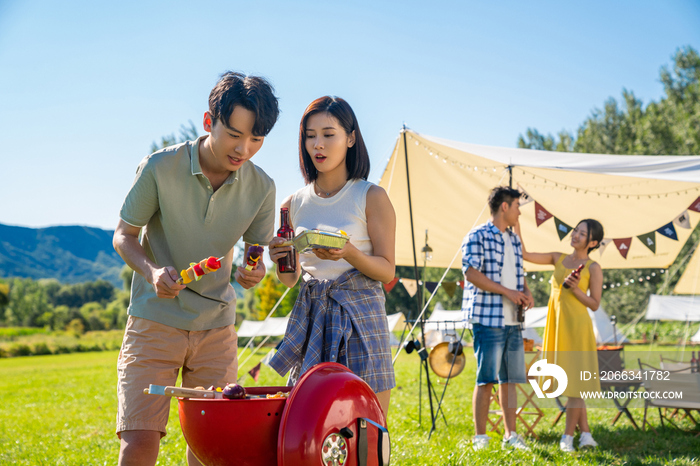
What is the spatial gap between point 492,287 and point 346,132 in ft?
8.08

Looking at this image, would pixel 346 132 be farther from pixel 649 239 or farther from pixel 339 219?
pixel 649 239

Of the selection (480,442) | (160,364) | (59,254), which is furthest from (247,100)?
(59,254)

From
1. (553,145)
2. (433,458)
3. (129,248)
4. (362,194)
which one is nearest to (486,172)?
(433,458)

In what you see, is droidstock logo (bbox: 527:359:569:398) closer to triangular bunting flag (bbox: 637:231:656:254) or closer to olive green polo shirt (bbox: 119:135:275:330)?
triangular bunting flag (bbox: 637:231:656:254)

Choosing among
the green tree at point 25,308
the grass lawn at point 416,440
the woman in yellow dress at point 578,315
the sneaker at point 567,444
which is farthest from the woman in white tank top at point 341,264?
the green tree at point 25,308

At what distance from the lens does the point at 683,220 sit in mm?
6539

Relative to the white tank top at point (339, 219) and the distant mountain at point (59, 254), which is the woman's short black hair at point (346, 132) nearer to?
the white tank top at point (339, 219)

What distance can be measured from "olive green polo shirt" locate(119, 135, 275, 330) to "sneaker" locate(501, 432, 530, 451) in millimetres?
2893

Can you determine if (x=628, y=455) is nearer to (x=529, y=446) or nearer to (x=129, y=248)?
(x=529, y=446)

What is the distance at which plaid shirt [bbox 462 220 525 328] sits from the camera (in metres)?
4.22

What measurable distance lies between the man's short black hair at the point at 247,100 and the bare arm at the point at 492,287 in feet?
8.88

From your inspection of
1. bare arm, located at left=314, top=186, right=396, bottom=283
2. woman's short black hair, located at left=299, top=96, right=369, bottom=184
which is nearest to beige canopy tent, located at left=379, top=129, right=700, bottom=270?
woman's short black hair, located at left=299, top=96, right=369, bottom=184

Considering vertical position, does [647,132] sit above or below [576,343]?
above

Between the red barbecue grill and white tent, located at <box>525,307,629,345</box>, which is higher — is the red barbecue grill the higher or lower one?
the higher one
